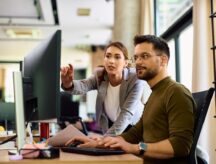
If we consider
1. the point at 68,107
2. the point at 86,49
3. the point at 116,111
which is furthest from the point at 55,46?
the point at 86,49

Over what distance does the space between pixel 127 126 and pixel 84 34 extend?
6960 millimetres

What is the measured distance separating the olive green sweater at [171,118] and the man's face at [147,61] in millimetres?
69

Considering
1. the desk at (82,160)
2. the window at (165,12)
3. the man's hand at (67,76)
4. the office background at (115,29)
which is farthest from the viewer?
the window at (165,12)

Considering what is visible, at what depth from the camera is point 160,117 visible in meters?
1.59

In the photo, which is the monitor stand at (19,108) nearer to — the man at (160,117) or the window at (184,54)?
the man at (160,117)

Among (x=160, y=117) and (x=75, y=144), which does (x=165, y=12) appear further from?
(x=75, y=144)

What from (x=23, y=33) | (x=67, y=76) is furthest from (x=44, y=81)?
(x=23, y=33)

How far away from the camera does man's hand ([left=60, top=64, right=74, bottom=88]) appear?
193 cm

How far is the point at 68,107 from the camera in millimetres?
5285

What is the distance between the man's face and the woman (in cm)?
55

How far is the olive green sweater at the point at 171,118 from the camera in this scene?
145cm

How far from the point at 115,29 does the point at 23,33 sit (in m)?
4.28

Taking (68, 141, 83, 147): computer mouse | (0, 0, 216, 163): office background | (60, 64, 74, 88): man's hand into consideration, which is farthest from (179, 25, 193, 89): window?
(68, 141, 83, 147): computer mouse

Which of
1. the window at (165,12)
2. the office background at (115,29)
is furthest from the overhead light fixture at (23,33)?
the window at (165,12)
